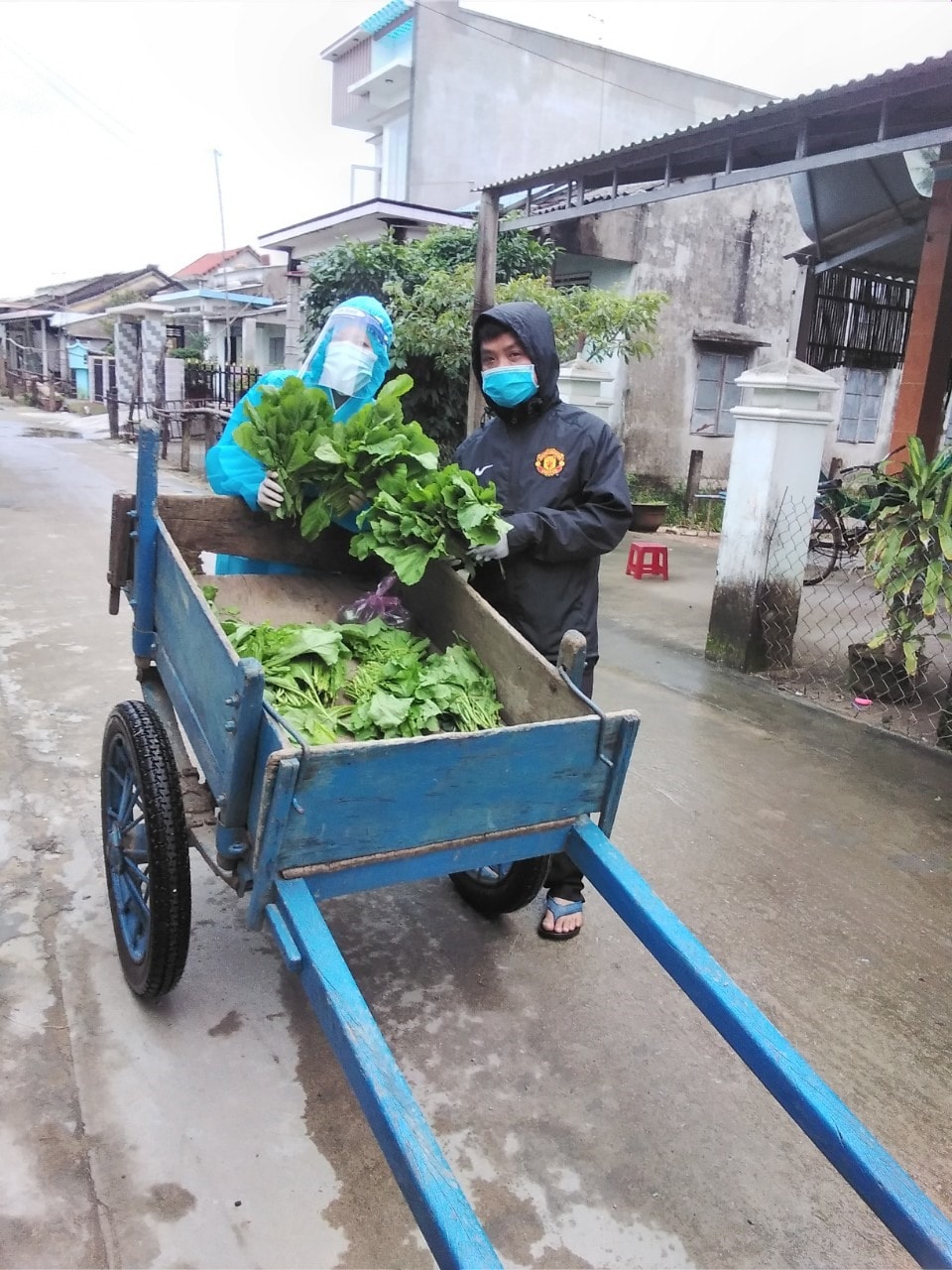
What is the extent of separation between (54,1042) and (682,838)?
232 centimetres

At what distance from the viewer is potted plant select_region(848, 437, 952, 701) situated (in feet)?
14.3

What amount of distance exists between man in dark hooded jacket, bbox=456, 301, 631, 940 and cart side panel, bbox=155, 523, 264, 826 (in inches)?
32.0

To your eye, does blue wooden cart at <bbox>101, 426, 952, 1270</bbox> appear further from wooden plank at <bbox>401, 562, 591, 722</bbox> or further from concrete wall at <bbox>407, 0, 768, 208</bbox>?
concrete wall at <bbox>407, 0, 768, 208</bbox>

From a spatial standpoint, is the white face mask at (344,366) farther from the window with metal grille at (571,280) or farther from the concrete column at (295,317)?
the concrete column at (295,317)

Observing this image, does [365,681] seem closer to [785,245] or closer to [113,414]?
[785,245]

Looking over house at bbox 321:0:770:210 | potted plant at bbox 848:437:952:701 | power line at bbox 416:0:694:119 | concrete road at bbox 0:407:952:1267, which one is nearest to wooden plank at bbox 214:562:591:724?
concrete road at bbox 0:407:952:1267

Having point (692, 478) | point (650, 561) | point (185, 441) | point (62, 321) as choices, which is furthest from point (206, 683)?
point (62, 321)

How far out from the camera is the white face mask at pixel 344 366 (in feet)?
10.5

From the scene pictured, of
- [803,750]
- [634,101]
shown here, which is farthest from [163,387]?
[803,750]

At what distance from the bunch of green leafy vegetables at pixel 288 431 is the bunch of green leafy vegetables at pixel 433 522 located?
12.4 inches

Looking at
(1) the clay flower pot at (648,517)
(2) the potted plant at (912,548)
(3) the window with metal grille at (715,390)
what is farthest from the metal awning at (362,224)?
(2) the potted plant at (912,548)

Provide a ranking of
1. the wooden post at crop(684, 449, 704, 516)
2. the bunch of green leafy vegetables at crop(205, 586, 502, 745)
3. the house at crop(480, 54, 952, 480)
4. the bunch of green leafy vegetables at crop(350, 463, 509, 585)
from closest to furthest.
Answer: the bunch of green leafy vegetables at crop(205, 586, 502, 745) < the bunch of green leafy vegetables at crop(350, 463, 509, 585) < the house at crop(480, 54, 952, 480) < the wooden post at crop(684, 449, 704, 516)

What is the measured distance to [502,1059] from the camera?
2369 mm

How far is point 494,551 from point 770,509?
131 inches
